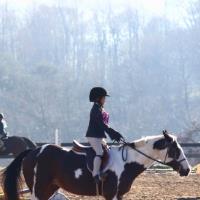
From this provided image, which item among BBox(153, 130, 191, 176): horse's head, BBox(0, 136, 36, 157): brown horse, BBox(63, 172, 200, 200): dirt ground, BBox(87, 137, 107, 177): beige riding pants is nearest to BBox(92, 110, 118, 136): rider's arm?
BBox(87, 137, 107, 177): beige riding pants

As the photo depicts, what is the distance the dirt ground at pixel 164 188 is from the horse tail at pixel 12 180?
2.92 metres

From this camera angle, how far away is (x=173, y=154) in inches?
370

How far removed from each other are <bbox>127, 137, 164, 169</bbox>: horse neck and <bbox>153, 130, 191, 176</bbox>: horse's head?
0.32ft

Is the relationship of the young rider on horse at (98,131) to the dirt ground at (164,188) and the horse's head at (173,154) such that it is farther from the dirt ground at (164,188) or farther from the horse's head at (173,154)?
the dirt ground at (164,188)

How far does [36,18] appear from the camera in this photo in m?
80.9

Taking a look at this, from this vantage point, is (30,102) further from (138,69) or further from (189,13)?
(189,13)

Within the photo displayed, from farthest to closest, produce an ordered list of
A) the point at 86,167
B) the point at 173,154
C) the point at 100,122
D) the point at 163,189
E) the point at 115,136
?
1. the point at 163,189
2. the point at 86,167
3. the point at 173,154
4. the point at 100,122
5. the point at 115,136


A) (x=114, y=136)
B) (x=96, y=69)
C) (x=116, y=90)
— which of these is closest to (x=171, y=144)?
(x=114, y=136)

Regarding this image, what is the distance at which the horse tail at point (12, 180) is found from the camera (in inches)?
400

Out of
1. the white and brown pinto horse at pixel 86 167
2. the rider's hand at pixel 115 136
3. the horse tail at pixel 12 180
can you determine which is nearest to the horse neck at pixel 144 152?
the white and brown pinto horse at pixel 86 167

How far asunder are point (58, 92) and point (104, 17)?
66.7 ft

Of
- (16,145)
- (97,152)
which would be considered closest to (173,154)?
(97,152)

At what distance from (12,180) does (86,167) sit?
151 centimetres

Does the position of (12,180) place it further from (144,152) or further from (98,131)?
(144,152)
